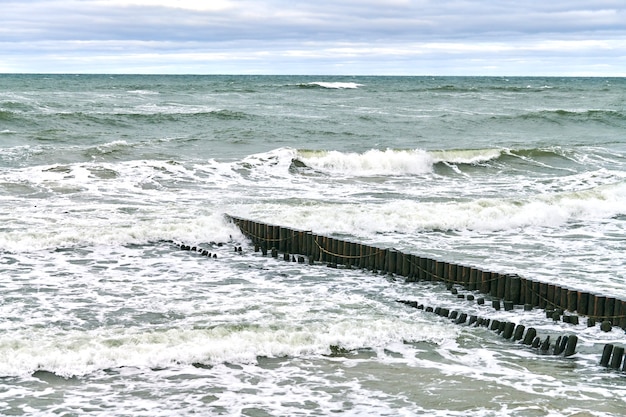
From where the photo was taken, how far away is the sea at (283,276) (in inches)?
399

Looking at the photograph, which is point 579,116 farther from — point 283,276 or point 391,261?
point 283,276

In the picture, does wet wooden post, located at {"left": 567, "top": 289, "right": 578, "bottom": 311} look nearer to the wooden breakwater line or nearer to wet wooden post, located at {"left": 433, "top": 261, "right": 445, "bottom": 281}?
the wooden breakwater line

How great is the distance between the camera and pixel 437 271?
15414mm

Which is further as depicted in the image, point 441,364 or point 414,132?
point 414,132

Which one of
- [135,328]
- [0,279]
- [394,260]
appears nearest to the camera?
[135,328]

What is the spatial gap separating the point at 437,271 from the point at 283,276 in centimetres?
280

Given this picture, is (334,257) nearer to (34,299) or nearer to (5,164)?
(34,299)

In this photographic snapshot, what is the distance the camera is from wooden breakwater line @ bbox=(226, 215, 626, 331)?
13.0 m

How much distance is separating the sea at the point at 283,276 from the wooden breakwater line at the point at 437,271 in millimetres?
244

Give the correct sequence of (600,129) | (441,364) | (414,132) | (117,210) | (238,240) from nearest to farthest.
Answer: (441,364) < (238,240) < (117,210) < (414,132) < (600,129)

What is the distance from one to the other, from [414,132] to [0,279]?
31.0 meters

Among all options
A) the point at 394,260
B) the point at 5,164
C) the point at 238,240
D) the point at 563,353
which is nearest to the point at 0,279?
the point at 238,240

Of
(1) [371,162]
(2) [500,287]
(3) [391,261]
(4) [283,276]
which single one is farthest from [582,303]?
(1) [371,162]

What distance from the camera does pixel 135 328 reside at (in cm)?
1218
